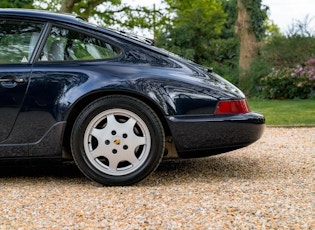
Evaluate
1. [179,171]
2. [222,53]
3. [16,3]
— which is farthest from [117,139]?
[16,3]

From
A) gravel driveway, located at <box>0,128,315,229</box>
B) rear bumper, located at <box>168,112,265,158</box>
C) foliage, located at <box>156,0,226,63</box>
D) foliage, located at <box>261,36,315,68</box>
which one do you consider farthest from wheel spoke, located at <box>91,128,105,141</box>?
foliage, located at <box>156,0,226,63</box>

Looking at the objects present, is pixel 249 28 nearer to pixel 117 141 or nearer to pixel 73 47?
pixel 73 47

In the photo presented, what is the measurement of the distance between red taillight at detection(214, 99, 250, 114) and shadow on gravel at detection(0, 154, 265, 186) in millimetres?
609

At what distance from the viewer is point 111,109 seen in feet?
14.9

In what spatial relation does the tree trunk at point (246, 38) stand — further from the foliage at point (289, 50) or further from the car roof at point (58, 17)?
the car roof at point (58, 17)

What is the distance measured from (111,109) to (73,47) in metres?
0.66

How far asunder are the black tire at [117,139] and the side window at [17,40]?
73cm

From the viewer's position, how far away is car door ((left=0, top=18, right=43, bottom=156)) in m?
4.60

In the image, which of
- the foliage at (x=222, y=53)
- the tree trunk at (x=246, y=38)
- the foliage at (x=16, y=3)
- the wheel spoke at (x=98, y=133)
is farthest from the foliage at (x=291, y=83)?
the foliage at (x=16, y=3)

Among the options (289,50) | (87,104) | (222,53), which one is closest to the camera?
(87,104)

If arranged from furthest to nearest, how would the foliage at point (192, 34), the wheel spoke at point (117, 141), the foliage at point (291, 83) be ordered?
the foliage at point (192, 34), the foliage at point (291, 83), the wheel spoke at point (117, 141)

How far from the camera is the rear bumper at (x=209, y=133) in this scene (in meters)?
4.63

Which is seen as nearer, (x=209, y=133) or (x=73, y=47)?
(x=209, y=133)

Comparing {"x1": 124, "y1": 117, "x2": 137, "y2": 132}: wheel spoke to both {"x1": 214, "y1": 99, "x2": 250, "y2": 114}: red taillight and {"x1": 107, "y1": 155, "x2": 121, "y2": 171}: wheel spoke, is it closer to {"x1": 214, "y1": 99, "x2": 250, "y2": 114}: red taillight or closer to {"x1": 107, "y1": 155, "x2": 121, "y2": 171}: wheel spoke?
{"x1": 107, "y1": 155, "x2": 121, "y2": 171}: wheel spoke
